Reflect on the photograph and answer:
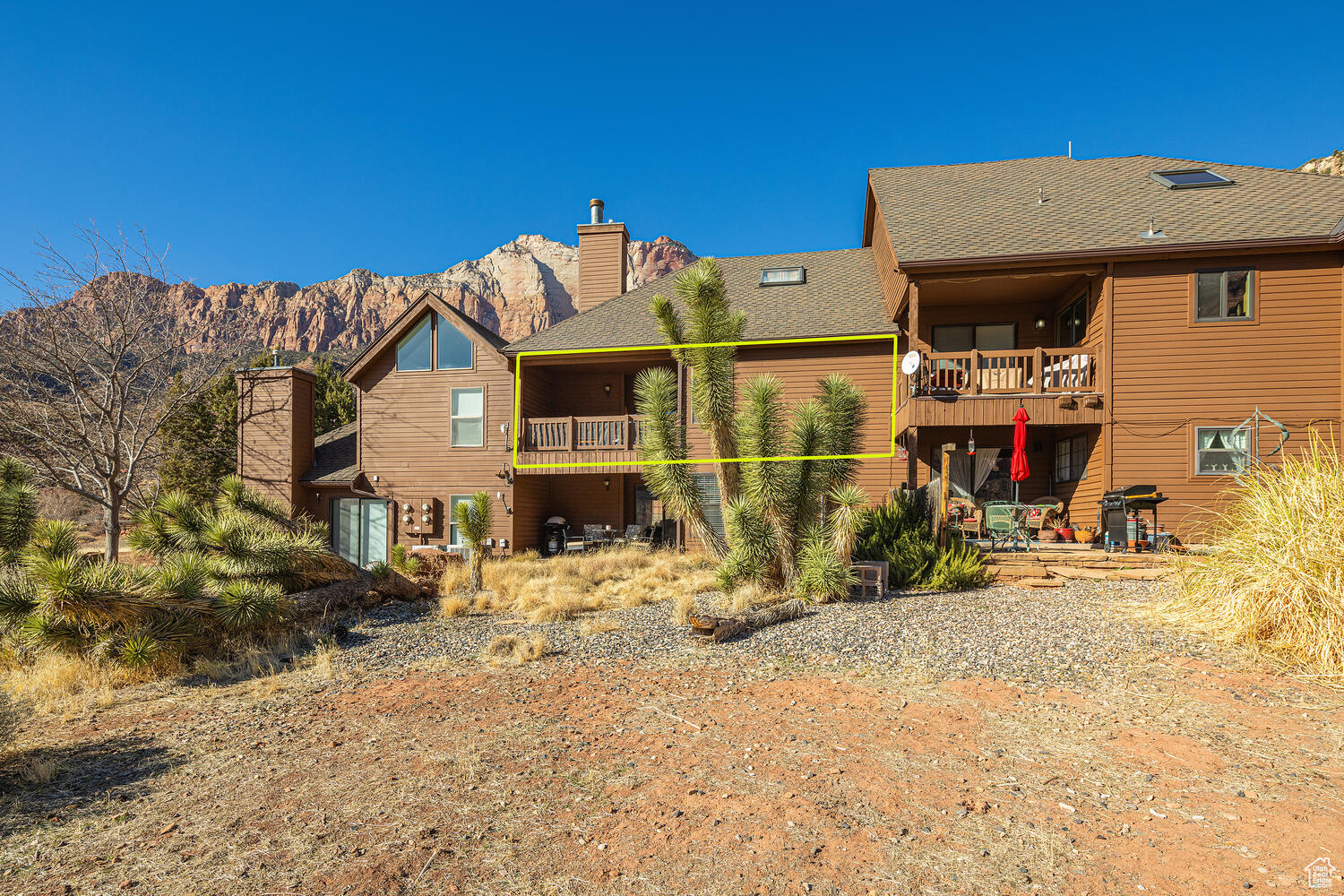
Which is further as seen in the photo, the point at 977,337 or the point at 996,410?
the point at 977,337

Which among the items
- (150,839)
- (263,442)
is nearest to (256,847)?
(150,839)

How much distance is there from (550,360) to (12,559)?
1225cm

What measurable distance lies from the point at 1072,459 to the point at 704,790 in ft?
46.3

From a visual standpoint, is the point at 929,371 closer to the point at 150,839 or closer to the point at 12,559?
the point at 150,839

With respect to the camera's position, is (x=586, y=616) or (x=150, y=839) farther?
(x=586, y=616)

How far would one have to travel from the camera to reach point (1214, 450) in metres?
13.2

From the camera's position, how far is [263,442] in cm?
1914

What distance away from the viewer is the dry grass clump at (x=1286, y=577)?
5.73m

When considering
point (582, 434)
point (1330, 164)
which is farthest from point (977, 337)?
point (1330, 164)

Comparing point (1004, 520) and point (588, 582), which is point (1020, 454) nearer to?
point (1004, 520)

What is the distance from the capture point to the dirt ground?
3266mm

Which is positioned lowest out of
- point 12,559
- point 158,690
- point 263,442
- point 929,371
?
point 158,690

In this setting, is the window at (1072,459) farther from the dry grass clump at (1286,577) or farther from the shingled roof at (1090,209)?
the dry grass clump at (1286,577)
